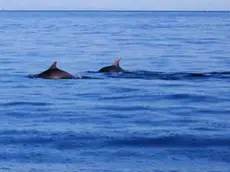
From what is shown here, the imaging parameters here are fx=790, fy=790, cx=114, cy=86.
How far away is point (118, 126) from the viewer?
15.2 m

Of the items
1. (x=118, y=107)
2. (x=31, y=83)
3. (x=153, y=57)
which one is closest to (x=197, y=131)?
(x=118, y=107)

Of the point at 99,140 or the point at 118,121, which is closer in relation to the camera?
the point at 99,140

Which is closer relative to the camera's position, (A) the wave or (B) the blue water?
(B) the blue water

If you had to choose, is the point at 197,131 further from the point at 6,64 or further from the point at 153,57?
the point at 153,57

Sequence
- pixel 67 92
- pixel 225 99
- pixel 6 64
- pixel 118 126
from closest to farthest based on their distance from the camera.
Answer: pixel 118 126 < pixel 225 99 < pixel 67 92 < pixel 6 64

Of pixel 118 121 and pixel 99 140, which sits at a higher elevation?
pixel 118 121

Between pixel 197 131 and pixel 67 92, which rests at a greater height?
pixel 67 92

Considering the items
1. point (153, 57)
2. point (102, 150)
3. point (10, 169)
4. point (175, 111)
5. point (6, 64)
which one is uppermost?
point (153, 57)

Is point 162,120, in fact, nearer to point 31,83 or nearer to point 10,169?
point 10,169

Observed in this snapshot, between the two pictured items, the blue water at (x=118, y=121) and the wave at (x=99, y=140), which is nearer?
the blue water at (x=118, y=121)

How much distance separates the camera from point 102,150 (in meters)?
13.1

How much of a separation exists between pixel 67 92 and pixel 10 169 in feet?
30.3

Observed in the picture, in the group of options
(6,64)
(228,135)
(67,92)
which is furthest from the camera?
(6,64)

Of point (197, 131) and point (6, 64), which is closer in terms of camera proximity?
point (197, 131)
